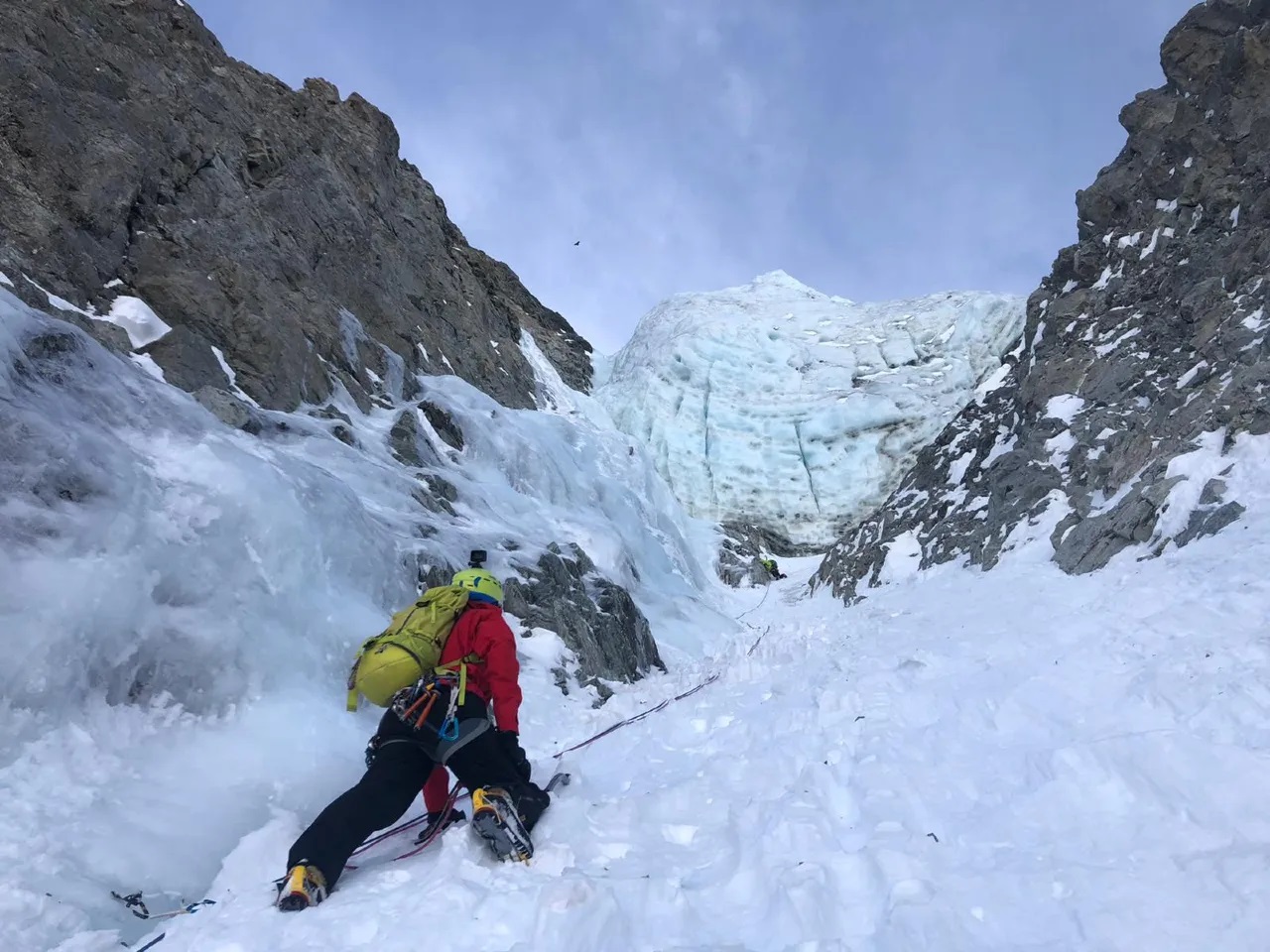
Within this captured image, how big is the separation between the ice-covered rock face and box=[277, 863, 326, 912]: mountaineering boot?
149 feet

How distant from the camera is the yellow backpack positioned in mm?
4477

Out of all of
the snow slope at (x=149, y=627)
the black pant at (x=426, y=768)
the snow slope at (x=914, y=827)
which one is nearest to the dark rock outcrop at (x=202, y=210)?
the snow slope at (x=149, y=627)

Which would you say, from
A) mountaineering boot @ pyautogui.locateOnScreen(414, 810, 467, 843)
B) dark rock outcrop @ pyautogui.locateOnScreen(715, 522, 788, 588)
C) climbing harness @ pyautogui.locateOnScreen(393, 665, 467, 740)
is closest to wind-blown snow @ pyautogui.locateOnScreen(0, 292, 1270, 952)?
mountaineering boot @ pyautogui.locateOnScreen(414, 810, 467, 843)

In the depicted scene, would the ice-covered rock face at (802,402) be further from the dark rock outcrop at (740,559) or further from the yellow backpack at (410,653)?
the yellow backpack at (410,653)

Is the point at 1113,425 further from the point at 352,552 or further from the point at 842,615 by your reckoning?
the point at 352,552

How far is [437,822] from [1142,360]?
13.8 m

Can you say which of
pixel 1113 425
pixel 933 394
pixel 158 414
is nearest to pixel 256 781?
pixel 158 414

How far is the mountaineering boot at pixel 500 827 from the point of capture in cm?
385

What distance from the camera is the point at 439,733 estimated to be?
14.1 ft

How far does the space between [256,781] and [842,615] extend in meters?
11.0

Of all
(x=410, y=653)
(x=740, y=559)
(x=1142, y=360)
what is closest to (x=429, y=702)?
(x=410, y=653)

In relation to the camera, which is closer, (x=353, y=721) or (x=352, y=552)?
(x=353, y=721)

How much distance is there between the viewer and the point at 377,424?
47.7 feet

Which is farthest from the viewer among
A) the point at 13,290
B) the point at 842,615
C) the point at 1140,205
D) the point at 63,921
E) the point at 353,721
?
the point at 1140,205
